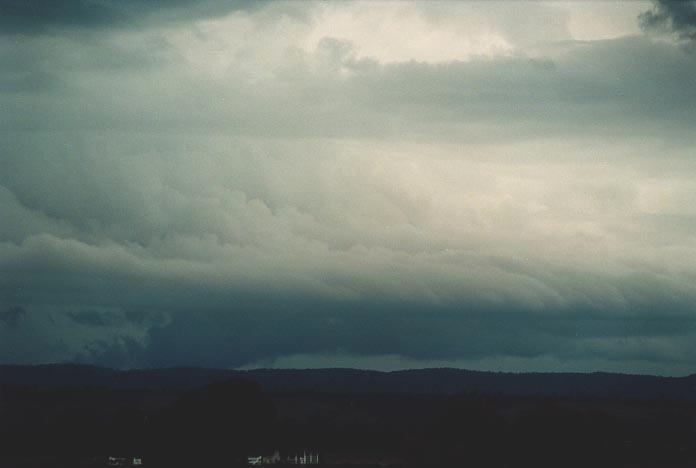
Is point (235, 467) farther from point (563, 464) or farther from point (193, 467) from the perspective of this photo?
point (563, 464)

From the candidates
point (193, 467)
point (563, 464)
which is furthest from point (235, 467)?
point (563, 464)

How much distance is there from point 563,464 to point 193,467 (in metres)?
59.1

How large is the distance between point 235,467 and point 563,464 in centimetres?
5244

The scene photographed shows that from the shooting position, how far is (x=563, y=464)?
200 meters

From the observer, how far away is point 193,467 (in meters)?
199

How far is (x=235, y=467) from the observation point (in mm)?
199625

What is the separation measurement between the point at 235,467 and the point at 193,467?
668cm
